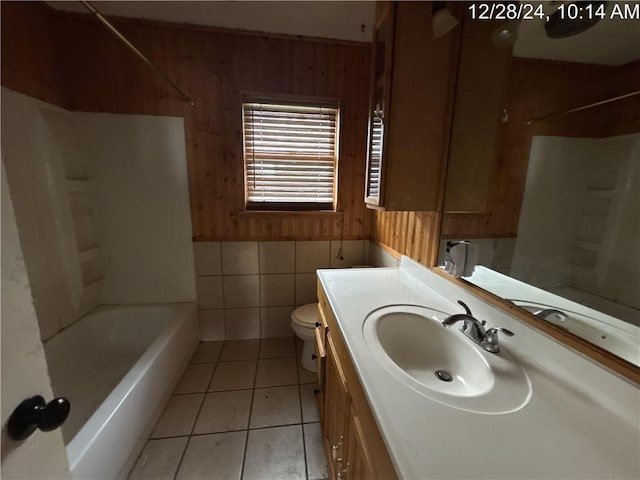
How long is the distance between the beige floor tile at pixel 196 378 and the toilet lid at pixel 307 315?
2.39ft

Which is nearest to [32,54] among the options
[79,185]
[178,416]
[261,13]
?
[79,185]

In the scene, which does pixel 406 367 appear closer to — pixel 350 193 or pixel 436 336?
pixel 436 336

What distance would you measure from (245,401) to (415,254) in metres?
1.37

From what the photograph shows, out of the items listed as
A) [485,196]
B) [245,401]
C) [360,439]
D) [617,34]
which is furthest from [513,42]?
[245,401]

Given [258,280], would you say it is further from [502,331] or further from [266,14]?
[266,14]

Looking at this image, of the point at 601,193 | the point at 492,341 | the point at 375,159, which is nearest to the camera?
the point at 601,193

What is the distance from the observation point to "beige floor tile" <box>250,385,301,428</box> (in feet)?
4.77

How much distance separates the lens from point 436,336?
38.0 inches

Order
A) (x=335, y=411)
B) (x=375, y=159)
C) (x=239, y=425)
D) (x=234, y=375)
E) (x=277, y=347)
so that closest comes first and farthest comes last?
(x=335, y=411) < (x=375, y=159) < (x=239, y=425) < (x=234, y=375) < (x=277, y=347)

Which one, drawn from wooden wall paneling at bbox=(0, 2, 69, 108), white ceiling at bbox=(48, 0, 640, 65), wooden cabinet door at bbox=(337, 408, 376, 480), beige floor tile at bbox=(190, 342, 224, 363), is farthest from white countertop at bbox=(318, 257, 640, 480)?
wooden wall paneling at bbox=(0, 2, 69, 108)

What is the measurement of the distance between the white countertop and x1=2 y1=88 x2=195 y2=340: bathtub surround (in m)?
1.81

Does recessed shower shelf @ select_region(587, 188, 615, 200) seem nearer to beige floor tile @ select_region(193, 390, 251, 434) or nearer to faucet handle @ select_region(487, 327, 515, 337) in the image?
faucet handle @ select_region(487, 327, 515, 337)

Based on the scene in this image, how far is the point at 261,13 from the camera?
1571 millimetres

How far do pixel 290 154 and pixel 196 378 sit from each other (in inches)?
69.5
